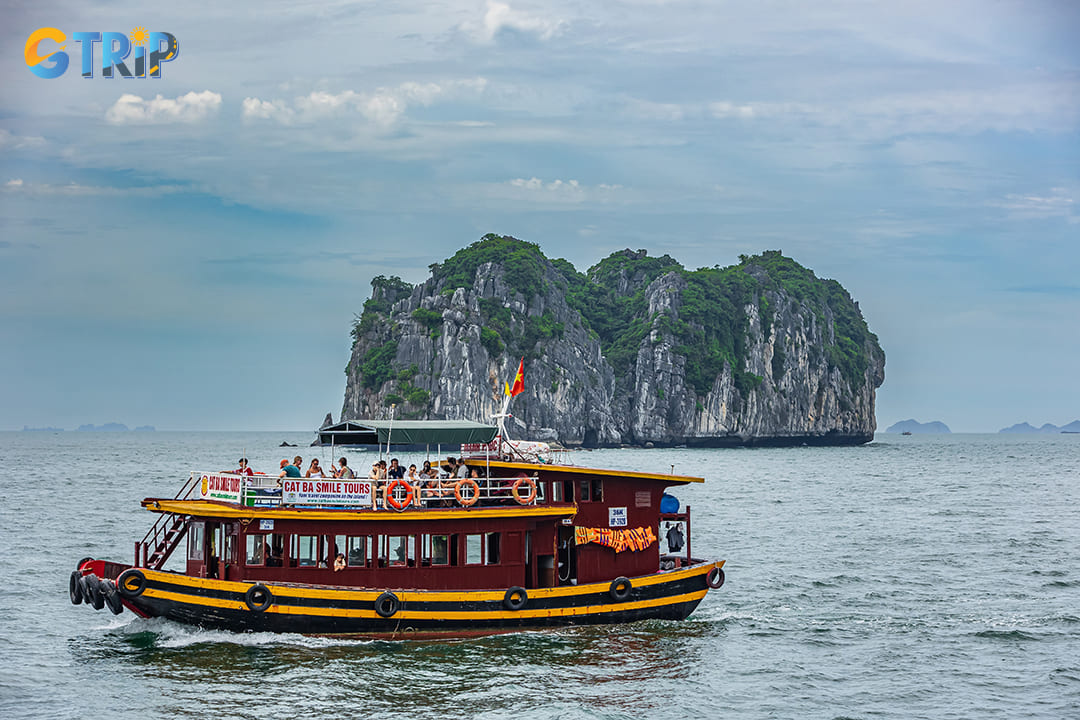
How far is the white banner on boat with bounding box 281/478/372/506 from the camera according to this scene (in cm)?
2012

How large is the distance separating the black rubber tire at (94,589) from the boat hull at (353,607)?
1.74ft

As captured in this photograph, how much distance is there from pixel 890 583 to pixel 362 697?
17.4 m

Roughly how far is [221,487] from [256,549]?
1401 mm

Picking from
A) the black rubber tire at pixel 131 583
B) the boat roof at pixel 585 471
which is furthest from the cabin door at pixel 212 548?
the boat roof at pixel 585 471

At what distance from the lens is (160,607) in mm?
19766

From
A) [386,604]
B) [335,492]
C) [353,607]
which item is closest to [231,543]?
[335,492]

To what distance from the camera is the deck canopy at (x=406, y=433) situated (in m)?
21.7

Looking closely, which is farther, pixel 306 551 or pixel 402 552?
pixel 402 552

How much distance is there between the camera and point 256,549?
20172 millimetres

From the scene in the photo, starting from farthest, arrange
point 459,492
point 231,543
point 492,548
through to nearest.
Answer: point 459,492, point 492,548, point 231,543

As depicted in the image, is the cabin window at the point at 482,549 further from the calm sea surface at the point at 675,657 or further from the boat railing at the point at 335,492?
the calm sea surface at the point at 675,657

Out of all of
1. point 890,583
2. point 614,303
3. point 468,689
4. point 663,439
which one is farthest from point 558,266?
point 468,689

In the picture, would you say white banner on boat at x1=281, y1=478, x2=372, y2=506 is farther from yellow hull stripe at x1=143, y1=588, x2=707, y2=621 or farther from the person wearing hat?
yellow hull stripe at x1=143, y1=588, x2=707, y2=621

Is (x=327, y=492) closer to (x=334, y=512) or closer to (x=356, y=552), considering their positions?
(x=334, y=512)
